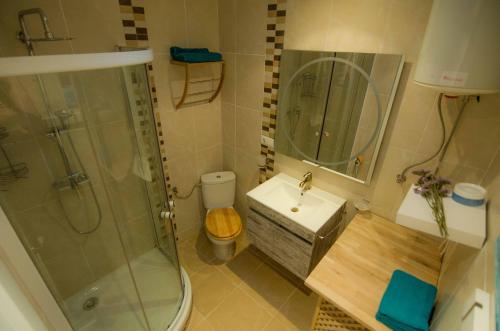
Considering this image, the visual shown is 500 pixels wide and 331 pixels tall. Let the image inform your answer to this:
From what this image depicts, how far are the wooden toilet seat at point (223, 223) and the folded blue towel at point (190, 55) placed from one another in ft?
4.15

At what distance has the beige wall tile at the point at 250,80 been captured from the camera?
181 centimetres

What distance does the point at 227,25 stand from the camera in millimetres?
1855

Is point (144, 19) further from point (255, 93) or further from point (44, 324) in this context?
point (44, 324)

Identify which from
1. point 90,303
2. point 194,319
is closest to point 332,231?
point 194,319

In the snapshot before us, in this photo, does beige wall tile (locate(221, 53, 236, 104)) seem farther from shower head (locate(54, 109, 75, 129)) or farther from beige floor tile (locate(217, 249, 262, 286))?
beige floor tile (locate(217, 249, 262, 286))

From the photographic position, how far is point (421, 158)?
1.28 m

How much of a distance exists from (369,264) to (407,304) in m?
0.24

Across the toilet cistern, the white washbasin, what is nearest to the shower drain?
the white washbasin

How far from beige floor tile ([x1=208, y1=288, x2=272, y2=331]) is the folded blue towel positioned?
70.2 inches

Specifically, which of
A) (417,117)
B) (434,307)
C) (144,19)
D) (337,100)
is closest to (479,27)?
(417,117)

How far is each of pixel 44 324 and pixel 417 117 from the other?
1767 millimetres

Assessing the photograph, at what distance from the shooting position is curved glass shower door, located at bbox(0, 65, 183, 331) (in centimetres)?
116

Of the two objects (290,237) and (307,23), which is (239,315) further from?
(307,23)

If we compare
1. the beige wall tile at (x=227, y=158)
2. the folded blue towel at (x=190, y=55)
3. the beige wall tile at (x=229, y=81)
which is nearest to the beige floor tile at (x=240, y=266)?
the beige wall tile at (x=227, y=158)
